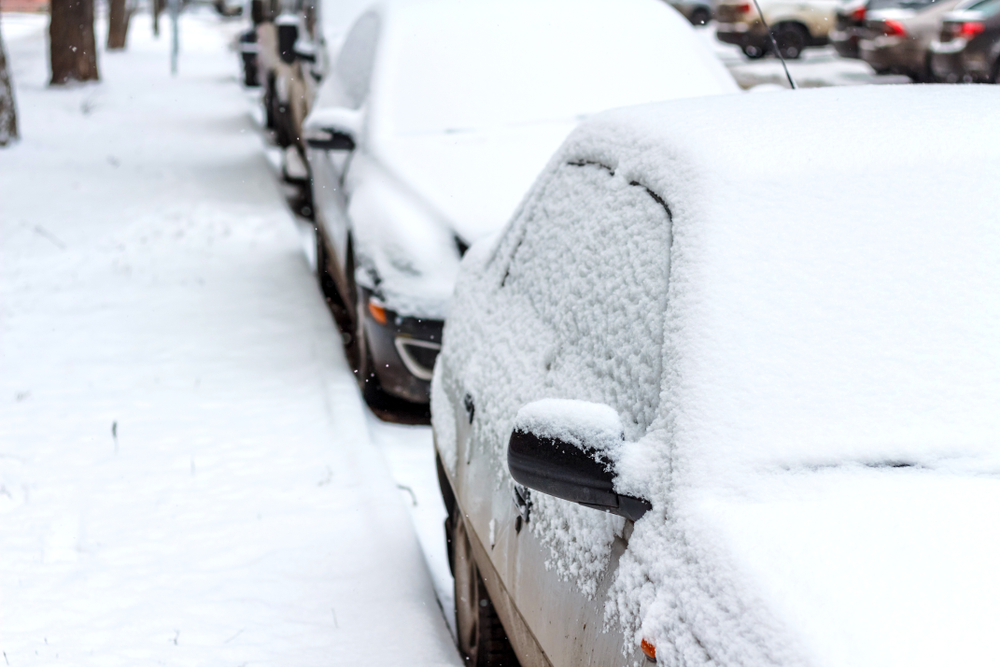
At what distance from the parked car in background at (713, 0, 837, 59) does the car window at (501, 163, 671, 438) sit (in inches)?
785

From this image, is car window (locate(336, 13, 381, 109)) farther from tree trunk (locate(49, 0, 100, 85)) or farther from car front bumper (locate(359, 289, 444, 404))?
tree trunk (locate(49, 0, 100, 85))

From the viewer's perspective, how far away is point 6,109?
42.2 ft

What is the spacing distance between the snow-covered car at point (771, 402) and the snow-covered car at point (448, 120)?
7.90 feet

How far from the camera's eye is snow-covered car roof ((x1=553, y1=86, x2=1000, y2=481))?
1.85 meters

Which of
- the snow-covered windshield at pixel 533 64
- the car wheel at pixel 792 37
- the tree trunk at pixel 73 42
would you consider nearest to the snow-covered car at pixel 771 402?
the snow-covered windshield at pixel 533 64

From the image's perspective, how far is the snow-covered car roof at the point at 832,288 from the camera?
1846mm

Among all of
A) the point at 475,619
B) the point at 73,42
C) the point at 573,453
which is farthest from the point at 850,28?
the point at 573,453

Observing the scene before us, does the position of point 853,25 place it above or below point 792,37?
above

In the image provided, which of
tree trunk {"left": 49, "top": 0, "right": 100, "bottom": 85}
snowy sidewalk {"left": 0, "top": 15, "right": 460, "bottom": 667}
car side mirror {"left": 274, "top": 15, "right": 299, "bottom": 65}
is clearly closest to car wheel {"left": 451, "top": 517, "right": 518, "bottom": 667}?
snowy sidewalk {"left": 0, "top": 15, "right": 460, "bottom": 667}

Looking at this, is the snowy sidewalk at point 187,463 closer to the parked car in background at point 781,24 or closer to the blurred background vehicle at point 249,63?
the blurred background vehicle at point 249,63

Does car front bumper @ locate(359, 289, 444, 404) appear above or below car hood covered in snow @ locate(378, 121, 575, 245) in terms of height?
below

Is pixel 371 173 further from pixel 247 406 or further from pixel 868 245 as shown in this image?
pixel 868 245

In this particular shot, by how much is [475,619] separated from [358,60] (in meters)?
4.19

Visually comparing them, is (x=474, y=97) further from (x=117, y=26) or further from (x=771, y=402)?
(x=117, y=26)
